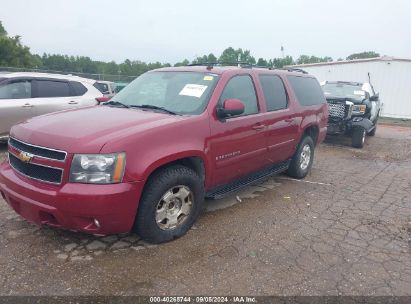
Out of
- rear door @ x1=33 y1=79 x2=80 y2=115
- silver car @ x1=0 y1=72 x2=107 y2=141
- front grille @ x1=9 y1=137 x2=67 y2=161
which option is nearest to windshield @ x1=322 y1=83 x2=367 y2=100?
silver car @ x1=0 y1=72 x2=107 y2=141

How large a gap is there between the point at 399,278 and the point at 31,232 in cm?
369

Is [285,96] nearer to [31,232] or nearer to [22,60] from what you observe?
[31,232]

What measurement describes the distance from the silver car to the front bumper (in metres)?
3.72

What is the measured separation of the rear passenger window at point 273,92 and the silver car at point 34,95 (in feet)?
10.8

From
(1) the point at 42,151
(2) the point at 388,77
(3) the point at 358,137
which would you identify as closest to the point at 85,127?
(1) the point at 42,151

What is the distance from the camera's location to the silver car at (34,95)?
7191mm

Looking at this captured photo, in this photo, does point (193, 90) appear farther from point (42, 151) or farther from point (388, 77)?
point (388, 77)

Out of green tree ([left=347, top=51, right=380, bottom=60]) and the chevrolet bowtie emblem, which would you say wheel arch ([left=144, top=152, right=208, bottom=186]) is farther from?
green tree ([left=347, top=51, right=380, bottom=60])

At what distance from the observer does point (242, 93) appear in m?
4.58

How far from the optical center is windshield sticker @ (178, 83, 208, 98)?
4.15 meters

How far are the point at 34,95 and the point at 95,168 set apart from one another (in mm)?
5447

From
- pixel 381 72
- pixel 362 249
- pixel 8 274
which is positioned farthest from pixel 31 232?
pixel 381 72

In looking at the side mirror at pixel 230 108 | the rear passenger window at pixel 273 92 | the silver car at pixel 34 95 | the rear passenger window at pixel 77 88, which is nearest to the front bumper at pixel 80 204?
the side mirror at pixel 230 108

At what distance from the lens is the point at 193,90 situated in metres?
4.21
